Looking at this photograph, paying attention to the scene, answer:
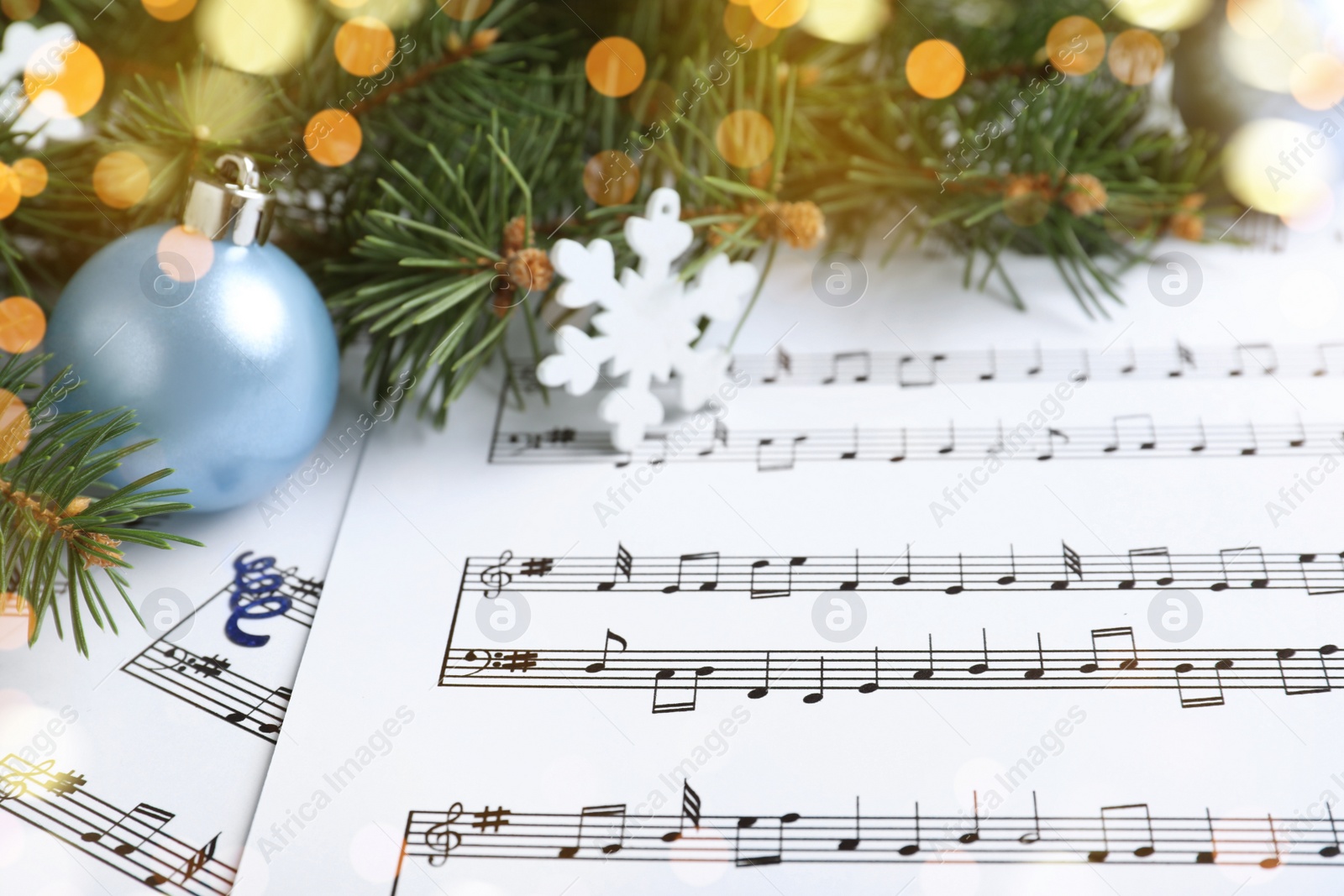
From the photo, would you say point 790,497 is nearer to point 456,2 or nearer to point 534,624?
point 534,624

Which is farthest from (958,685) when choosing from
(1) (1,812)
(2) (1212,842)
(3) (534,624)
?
(1) (1,812)

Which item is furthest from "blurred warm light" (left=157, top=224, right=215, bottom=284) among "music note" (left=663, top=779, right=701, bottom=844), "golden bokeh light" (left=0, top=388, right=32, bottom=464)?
"music note" (left=663, top=779, right=701, bottom=844)

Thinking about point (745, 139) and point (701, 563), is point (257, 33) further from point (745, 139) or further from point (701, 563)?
point (701, 563)

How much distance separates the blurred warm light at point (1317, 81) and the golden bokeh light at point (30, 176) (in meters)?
0.94

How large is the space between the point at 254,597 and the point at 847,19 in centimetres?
66

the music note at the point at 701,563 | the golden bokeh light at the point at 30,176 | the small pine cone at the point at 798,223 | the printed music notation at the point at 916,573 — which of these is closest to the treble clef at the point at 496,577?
the printed music notation at the point at 916,573

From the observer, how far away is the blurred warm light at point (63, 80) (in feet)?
2.20

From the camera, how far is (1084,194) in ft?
2.56

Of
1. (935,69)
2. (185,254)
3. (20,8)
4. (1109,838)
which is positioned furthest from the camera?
(935,69)

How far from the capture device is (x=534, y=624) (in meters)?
0.64

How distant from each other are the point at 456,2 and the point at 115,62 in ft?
0.88

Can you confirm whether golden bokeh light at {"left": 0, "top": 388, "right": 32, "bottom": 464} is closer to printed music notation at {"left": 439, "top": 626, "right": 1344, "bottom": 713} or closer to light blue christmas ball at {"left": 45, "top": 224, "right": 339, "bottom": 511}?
light blue christmas ball at {"left": 45, "top": 224, "right": 339, "bottom": 511}

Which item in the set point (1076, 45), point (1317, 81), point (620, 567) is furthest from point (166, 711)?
point (1317, 81)

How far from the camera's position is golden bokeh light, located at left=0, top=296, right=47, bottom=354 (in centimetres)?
69
